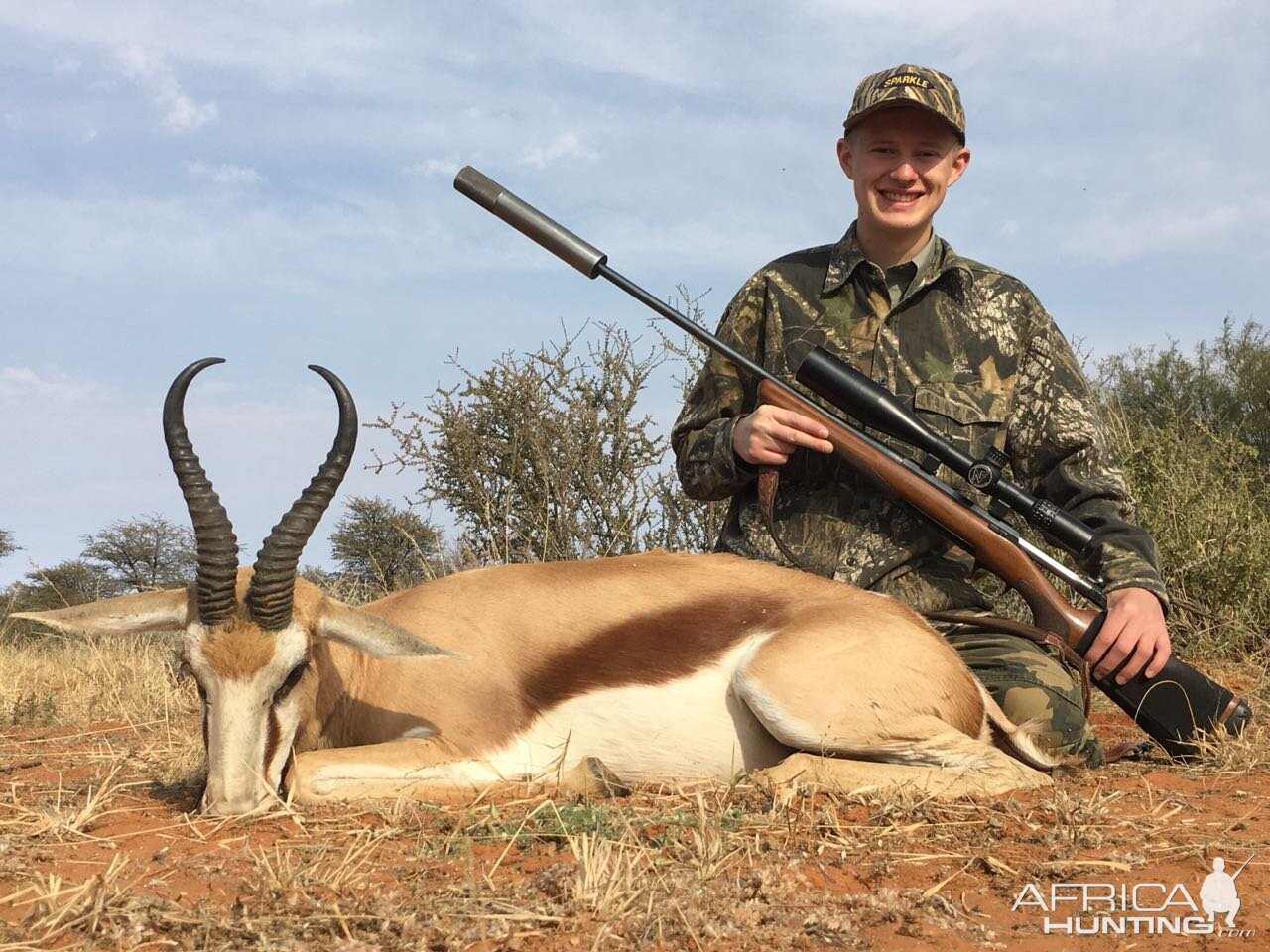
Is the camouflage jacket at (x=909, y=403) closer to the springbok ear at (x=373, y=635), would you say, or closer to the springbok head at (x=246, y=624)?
the springbok ear at (x=373, y=635)

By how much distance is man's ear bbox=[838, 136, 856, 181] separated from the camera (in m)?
5.49

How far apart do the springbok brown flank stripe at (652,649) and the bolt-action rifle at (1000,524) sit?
30.4 inches

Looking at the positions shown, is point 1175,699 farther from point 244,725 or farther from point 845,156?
point 244,725

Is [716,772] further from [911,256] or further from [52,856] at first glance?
[911,256]

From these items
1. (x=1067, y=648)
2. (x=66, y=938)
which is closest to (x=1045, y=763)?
(x=1067, y=648)

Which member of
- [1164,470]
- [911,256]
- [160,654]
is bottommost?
[160,654]

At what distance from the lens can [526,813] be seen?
349 centimetres

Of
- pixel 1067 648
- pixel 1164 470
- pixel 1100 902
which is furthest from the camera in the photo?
pixel 1164 470

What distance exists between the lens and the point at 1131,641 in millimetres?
4406

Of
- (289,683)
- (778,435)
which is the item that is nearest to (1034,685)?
(778,435)

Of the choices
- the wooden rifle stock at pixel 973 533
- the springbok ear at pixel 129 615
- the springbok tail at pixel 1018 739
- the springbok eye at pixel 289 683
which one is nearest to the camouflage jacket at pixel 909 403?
the wooden rifle stock at pixel 973 533

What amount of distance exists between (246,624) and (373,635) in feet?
1.40

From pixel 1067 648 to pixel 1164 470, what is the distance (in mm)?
4288
